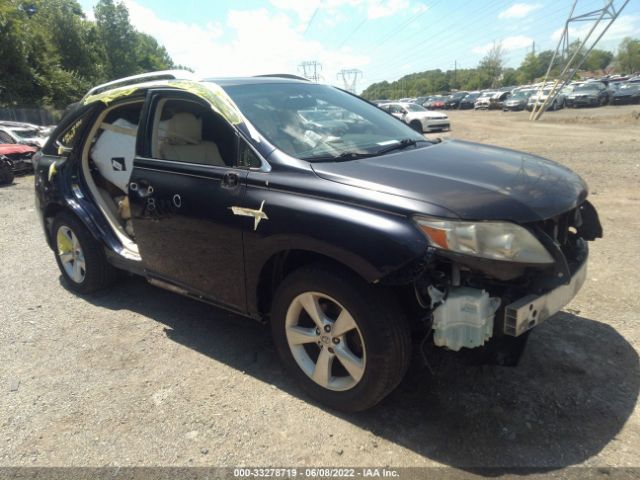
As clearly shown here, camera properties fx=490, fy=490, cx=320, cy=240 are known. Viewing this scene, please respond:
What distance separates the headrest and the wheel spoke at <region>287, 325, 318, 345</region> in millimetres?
1485

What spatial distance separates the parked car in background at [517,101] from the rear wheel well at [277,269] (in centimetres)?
3842

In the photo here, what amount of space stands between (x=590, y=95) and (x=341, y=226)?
1436 inches

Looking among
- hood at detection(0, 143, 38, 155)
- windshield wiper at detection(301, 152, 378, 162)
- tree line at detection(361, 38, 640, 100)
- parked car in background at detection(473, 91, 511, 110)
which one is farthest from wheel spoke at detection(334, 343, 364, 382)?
tree line at detection(361, 38, 640, 100)

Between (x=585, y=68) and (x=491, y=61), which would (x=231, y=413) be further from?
(x=585, y=68)

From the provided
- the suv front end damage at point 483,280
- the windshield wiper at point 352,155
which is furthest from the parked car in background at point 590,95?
the suv front end damage at point 483,280

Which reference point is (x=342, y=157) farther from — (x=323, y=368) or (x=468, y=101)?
(x=468, y=101)

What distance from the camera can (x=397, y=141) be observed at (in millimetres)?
3449

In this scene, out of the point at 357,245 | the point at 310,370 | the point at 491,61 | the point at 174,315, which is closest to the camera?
the point at 357,245

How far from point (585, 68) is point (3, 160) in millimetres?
108403

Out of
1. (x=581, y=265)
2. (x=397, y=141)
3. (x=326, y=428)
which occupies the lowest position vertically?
(x=326, y=428)

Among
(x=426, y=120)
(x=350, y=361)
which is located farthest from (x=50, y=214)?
(x=426, y=120)

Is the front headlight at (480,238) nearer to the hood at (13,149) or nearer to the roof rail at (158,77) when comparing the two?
the roof rail at (158,77)

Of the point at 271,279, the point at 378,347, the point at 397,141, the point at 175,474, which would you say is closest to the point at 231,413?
the point at 175,474

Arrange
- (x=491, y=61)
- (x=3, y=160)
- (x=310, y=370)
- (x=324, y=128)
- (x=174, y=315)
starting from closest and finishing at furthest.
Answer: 1. (x=310, y=370)
2. (x=324, y=128)
3. (x=174, y=315)
4. (x=3, y=160)
5. (x=491, y=61)
